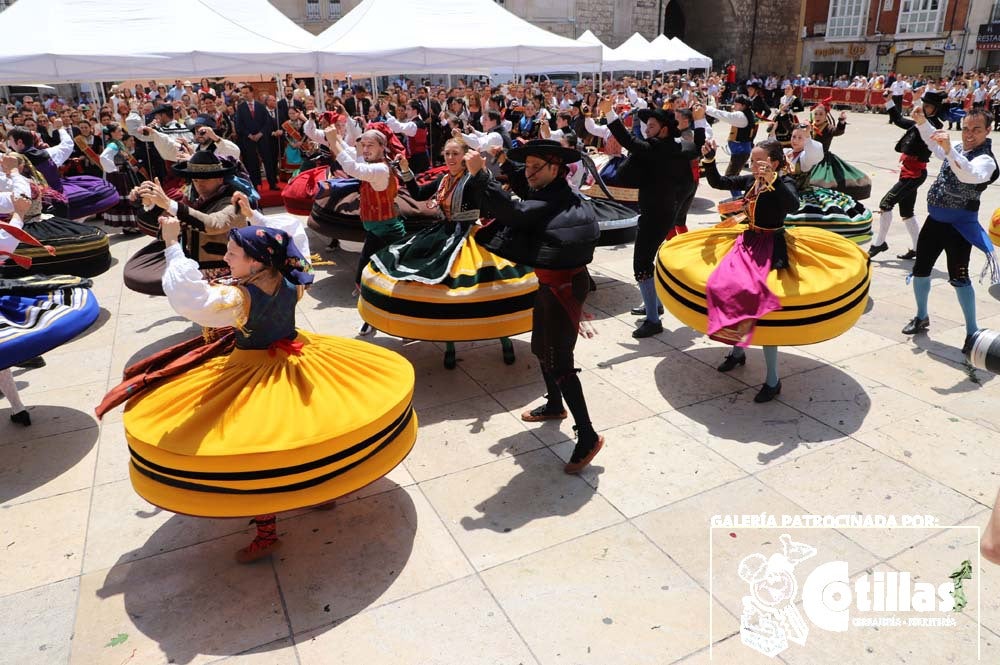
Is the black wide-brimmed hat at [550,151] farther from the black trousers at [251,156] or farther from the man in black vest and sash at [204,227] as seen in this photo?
the black trousers at [251,156]

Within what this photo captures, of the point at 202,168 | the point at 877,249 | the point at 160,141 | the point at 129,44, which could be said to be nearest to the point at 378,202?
the point at 202,168

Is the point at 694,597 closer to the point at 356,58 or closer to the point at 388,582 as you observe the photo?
the point at 388,582

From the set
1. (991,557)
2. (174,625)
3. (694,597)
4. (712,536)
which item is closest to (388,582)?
(174,625)

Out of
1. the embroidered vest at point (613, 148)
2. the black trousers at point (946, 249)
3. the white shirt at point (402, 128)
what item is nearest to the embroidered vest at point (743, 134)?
the embroidered vest at point (613, 148)

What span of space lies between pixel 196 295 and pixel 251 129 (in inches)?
466

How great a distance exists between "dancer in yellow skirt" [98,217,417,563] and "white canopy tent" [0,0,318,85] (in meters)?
8.96

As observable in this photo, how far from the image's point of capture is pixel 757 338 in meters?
5.07

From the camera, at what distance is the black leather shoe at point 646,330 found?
273 inches

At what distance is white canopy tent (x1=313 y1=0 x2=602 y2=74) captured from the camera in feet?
37.9

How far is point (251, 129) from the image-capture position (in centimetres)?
1388

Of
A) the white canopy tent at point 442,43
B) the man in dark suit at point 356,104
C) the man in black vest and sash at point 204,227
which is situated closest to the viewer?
the man in black vest and sash at point 204,227

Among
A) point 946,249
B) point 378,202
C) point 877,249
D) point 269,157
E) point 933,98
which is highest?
point 933,98

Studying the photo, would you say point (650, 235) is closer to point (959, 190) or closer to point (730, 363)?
point (730, 363)

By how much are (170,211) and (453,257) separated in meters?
2.38
